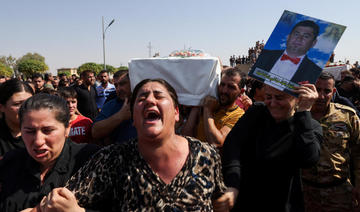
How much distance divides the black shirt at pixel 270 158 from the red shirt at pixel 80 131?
185 centimetres

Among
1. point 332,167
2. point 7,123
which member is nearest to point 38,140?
point 7,123

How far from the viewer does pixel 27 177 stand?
5.55ft

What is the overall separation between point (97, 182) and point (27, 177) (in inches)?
22.7

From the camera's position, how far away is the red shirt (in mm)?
3018

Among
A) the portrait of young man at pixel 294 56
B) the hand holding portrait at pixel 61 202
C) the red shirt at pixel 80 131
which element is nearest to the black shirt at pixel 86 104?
the red shirt at pixel 80 131

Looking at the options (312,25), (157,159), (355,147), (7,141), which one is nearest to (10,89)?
(7,141)

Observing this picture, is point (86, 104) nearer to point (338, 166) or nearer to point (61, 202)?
point (61, 202)

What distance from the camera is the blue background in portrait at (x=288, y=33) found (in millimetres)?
1770

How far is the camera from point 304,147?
5.72ft

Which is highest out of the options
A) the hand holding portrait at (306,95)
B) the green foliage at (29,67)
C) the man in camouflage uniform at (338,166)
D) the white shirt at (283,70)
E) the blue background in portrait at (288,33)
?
the blue background in portrait at (288,33)

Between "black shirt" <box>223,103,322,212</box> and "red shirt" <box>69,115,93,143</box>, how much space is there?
1853 millimetres

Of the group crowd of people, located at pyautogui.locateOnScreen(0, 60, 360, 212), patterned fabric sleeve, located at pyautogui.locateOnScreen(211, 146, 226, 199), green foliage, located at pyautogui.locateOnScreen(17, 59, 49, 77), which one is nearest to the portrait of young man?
crowd of people, located at pyautogui.locateOnScreen(0, 60, 360, 212)

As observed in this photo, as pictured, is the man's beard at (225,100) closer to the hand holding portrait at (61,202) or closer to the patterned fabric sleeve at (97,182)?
the patterned fabric sleeve at (97,182)

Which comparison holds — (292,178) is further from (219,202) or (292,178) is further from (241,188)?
(219,202)
